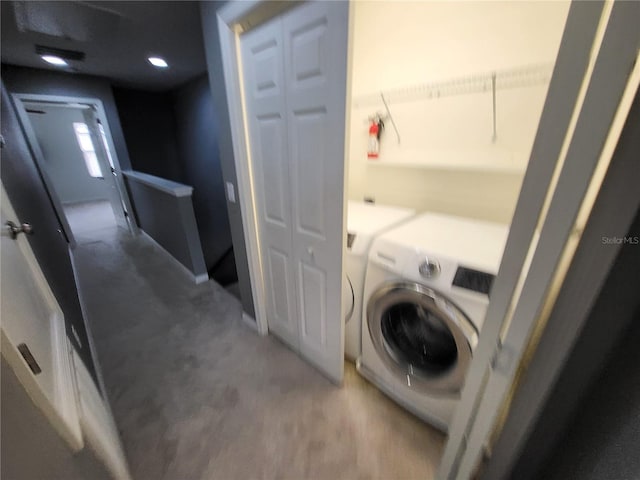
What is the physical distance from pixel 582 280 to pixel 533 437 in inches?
18.2

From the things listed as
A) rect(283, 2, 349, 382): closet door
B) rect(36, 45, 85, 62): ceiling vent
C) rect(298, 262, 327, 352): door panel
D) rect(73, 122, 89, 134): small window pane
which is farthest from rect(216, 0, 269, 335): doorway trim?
rect(73, 122, 89, 134): small window pane

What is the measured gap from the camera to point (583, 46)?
415mm

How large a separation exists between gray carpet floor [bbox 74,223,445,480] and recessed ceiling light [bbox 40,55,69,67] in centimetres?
242

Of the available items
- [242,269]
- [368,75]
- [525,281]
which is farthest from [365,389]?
[368,75]

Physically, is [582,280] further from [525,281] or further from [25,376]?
[25,376]

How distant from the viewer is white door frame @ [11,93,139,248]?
2.91 meters

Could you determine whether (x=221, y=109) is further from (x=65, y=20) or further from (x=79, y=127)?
(x=79, y=127)

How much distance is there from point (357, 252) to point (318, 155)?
50cm

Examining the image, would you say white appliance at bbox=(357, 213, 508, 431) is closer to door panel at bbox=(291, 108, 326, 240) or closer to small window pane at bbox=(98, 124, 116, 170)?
door panel at bbox=(291, 108, 326, 240)

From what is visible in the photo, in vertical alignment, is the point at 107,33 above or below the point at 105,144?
above

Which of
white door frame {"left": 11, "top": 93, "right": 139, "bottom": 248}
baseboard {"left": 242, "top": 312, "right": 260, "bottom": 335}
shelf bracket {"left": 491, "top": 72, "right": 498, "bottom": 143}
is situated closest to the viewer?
shelf bracket {"left": 491, "top": 72, "right": 498, "bottom": 143}

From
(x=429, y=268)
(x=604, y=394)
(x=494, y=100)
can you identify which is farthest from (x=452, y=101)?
(x=604, y=394)

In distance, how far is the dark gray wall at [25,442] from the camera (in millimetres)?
429

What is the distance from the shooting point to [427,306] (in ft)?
3.42
